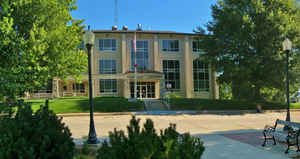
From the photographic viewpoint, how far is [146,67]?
33.3m

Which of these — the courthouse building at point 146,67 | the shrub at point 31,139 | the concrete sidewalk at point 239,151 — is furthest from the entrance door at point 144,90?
the shrub at point 31,139

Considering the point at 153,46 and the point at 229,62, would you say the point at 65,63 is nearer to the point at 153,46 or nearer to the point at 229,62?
the point at 229,62

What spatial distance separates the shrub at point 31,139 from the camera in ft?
8.75

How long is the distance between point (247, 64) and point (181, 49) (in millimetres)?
16312

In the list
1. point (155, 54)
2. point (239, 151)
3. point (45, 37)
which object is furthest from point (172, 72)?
point (239, 151)

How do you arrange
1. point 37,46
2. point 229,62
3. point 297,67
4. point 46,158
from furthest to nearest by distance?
1. point 229,62
2. point 297,67
3. point 37,46
4. point 46,158

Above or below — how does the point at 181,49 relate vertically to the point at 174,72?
above

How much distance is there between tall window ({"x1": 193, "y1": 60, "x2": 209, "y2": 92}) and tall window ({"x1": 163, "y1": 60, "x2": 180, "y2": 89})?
10.6 ft

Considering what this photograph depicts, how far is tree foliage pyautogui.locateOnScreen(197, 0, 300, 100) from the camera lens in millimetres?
17922

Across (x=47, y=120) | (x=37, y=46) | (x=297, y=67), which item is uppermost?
(x=37, y=46)

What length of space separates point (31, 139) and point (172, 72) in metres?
31.4

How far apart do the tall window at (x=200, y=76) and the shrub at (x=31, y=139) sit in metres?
32.3

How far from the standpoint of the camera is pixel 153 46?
3341 centimetres

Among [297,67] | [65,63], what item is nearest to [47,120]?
[65,63]
